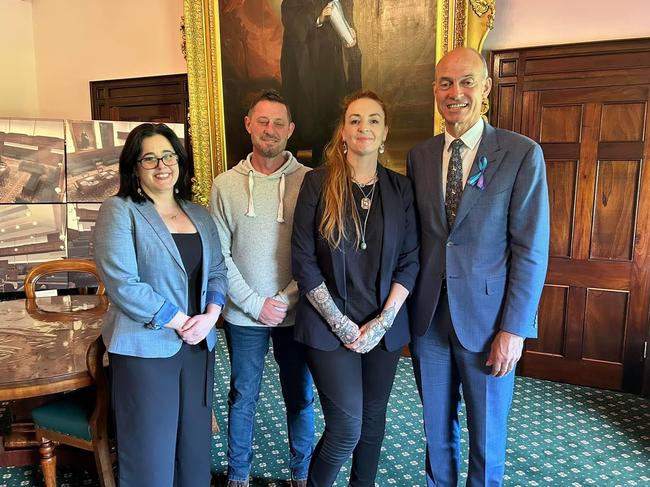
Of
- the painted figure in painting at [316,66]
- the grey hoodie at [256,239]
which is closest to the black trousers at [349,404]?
the grey hoodie at [256,239]

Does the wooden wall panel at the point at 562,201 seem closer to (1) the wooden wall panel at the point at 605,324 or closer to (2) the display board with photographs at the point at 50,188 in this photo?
(1) the wooden wall panel at the point at 605,324

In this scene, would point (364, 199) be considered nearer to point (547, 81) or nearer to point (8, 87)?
point (547, 81)

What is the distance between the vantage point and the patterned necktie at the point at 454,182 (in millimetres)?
1806

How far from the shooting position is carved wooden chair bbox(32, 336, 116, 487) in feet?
6.43

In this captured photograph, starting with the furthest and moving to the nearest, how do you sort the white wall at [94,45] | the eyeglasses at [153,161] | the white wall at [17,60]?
the white wall at [17,60] → the white wall at [94,45] → the eyeglasses at [153,161]

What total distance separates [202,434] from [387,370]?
707mm

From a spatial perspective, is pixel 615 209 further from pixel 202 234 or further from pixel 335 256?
pixel 202 234

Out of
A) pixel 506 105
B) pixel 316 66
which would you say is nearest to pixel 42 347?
pixel 316 66

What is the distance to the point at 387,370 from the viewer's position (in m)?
1.85

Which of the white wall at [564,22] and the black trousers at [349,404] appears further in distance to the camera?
the white wall at [564,22]

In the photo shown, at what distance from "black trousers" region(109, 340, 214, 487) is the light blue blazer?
62 mm

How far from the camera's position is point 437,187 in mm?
1831

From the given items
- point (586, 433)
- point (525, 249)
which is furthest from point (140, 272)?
point (586, 433)

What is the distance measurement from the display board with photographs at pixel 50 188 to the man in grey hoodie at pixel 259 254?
256 cm
